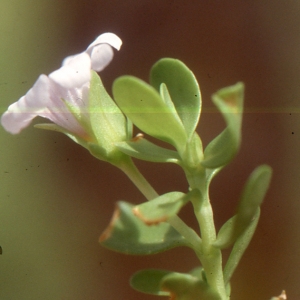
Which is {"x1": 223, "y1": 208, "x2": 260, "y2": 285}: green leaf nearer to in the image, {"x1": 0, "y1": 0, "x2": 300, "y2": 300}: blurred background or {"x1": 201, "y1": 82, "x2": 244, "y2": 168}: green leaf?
{"x1": 201, "y1": 82, "x2": 244, "y2": 168}: green leaf

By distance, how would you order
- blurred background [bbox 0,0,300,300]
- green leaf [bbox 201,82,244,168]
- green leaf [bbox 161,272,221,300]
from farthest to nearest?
blurred background [bbox 0,0,300,300]
green leaf [bbox 161,272,221,300]
green leaf [bbox 201,82,244,168]

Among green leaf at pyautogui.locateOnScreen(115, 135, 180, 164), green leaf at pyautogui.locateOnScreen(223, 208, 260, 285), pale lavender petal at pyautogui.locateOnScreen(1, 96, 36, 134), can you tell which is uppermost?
pale lavender petal at pyautogui.locateOnScreen(1, 96, 36, 134)

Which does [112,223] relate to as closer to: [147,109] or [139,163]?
[147,109]

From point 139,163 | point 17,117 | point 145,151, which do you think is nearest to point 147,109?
point 145,151

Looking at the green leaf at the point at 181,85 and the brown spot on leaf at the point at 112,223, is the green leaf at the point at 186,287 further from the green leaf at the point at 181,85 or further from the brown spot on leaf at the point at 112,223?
the green leaf at the point at 181,85

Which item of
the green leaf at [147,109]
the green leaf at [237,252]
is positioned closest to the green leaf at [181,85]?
the green leaf at [147,109]

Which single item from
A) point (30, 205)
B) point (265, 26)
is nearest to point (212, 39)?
point (265, 26)

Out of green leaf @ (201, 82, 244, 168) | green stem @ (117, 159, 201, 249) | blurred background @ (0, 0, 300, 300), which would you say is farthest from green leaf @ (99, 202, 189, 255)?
blurred background @ (0, 0, 300, 300)
